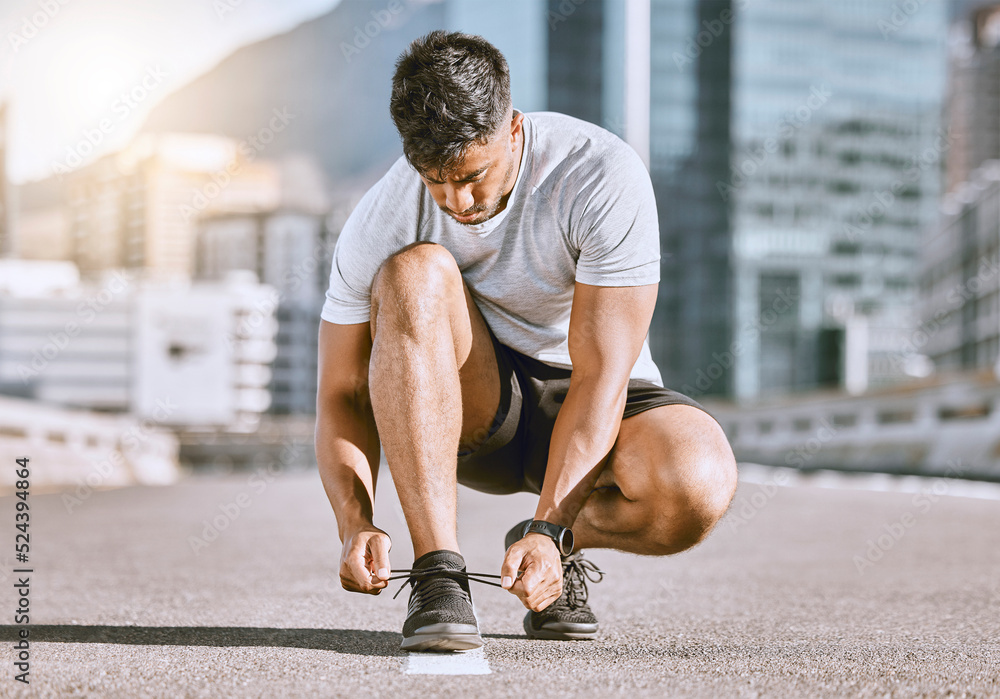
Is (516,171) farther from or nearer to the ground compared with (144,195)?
nearer to the ground

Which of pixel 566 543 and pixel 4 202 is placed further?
pixel 4 202

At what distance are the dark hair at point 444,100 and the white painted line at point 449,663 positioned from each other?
3.15 feet

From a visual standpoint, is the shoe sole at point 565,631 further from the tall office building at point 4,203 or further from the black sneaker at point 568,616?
the tall office building at point 4,203

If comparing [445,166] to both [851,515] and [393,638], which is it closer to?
[393,638]

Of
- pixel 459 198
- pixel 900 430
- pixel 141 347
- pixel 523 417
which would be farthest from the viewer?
pixel 141 347

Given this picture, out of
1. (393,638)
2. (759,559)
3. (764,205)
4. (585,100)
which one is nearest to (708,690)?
(393,638)

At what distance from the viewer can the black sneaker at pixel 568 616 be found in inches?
101

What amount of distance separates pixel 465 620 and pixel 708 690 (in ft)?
1.72

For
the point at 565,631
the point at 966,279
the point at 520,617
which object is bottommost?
the point at 520,617

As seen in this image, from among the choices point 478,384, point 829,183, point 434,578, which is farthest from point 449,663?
point 829,183

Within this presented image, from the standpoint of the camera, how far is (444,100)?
2174 millimetres

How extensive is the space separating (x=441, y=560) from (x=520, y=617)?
864 mm

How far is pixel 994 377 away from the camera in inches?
501

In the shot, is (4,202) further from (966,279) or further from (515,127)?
(515,127)
